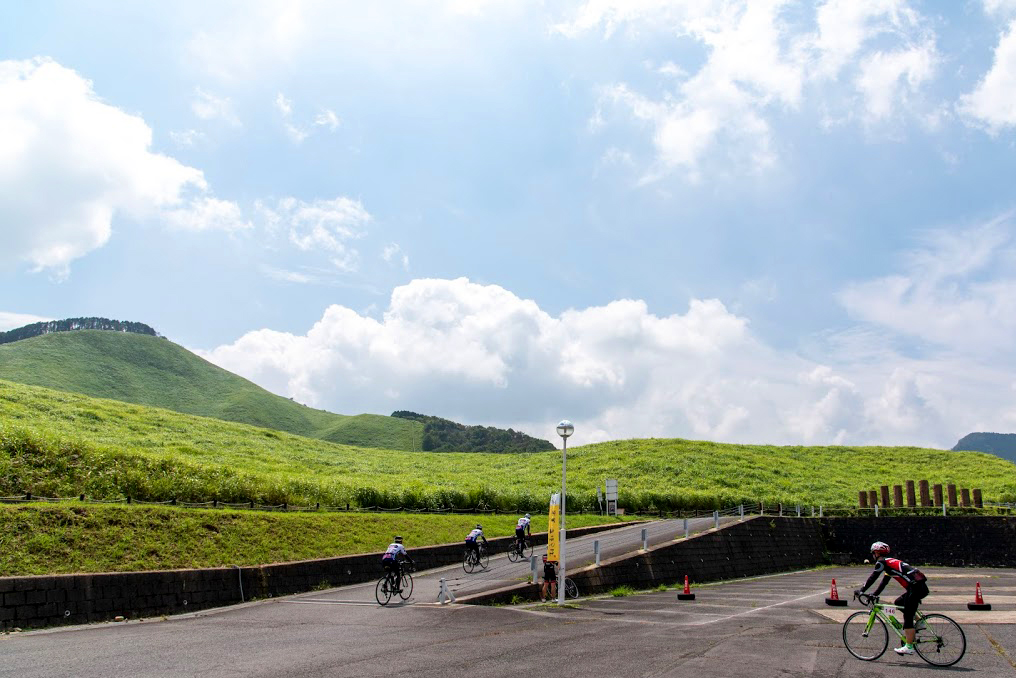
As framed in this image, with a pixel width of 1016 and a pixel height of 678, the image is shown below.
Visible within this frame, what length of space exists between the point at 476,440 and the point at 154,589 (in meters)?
164

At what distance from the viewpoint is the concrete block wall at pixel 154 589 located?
15.9m

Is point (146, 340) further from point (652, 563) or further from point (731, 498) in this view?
point (652, 563)

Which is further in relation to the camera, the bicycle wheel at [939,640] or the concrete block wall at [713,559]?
the concrete block wall at [713,559]

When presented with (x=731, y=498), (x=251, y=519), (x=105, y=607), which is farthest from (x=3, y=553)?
(x=731, y=498)

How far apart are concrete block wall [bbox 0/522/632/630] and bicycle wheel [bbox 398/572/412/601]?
3460mm

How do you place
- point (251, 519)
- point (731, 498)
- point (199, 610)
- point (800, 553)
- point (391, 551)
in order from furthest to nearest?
point (731, 498)
point (800, 553)
point (251, 519)
point (391, 551)
point (199, 610)

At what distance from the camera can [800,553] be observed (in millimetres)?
42094

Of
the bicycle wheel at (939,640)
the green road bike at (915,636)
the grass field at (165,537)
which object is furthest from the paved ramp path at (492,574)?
the bicycle wheel at (939,640)

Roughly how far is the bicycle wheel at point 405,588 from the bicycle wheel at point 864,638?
1190cm

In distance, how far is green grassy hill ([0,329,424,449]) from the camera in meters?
155

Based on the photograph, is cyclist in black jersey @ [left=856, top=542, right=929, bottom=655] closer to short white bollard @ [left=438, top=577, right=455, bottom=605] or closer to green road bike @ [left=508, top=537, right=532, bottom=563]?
short white bollard @ [left=438, top=577, right=455, bottom=605]

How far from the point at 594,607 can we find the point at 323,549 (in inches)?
421

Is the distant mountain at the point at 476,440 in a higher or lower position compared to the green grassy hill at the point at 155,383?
lower

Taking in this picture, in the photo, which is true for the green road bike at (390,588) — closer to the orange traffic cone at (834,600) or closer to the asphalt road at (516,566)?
the asphalt road at (516,566)
